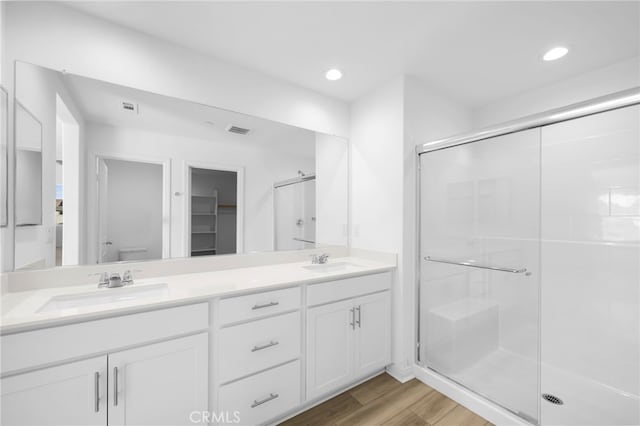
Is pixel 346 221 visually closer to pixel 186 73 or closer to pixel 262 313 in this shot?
pixel 262 313

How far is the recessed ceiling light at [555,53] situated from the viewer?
69.7 inches

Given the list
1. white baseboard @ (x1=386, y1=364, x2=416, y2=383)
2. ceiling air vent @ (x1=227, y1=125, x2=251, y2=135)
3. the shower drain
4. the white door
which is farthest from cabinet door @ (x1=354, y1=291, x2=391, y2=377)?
the white door

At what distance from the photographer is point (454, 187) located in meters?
2.01

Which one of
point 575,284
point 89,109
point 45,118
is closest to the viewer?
point 45,118

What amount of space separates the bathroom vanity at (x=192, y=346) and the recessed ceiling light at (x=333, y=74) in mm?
1560

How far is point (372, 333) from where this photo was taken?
77.7 inches

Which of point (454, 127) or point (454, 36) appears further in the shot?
point (454, 127)

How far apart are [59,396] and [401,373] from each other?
2.04m

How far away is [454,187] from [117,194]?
2354mm

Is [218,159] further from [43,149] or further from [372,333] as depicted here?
[372,333]

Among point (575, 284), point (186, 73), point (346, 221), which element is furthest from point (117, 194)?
point (575, 284)

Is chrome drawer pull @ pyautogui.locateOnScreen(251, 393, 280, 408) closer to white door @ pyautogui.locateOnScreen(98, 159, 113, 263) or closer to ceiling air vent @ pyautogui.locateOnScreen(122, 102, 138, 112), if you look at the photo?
white door @ pyautogui.locateOnScreen(98, 159, 113, 263)

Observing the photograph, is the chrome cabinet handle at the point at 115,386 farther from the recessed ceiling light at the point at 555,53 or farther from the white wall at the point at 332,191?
the recessed ceiling light at the point at 555,53

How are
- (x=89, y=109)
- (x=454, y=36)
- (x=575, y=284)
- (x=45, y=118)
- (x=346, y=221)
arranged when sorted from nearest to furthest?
(x=45, y=118)
(x=89, y=109)
(x=454, y=36)
(x=575, y=284)
(x=346, y=221)
